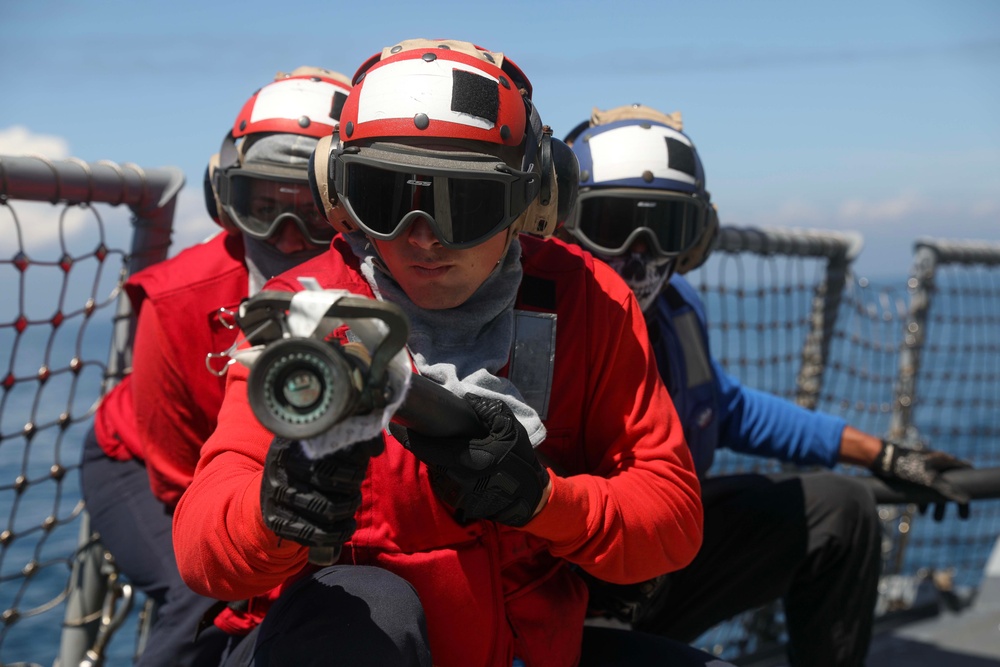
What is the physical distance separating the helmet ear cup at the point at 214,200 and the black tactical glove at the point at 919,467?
2.01 m

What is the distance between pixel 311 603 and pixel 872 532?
1.76 m

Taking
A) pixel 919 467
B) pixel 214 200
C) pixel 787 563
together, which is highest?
pixel 214 200

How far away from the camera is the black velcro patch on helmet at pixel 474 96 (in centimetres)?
167

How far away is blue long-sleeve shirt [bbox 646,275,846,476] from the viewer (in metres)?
2.63

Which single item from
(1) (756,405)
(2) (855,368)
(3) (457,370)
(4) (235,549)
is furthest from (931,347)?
(4) (235,549)

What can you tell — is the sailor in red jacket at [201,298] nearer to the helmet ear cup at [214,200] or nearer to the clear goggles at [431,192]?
the helmet ear cup at [214,200]

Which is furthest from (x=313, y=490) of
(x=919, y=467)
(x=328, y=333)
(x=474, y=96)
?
(x=919, y=467)

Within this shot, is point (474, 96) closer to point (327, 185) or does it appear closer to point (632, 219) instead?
point (327, 185)

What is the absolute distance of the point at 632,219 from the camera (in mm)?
2600

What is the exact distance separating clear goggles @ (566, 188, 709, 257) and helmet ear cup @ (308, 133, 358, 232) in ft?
3.13

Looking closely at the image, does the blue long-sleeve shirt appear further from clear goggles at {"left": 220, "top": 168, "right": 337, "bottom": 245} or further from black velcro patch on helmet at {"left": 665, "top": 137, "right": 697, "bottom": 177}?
clear goggles at {"left": 220, "top": 168, "right": 337, "bottom": 245}

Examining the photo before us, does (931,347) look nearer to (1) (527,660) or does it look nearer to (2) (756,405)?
(2) (756,405)

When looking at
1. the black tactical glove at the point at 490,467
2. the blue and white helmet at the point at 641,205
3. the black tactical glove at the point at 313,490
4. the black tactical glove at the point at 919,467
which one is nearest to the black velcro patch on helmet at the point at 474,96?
the black tactical glove at the point at 490,467

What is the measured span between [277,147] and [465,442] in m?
1.23
